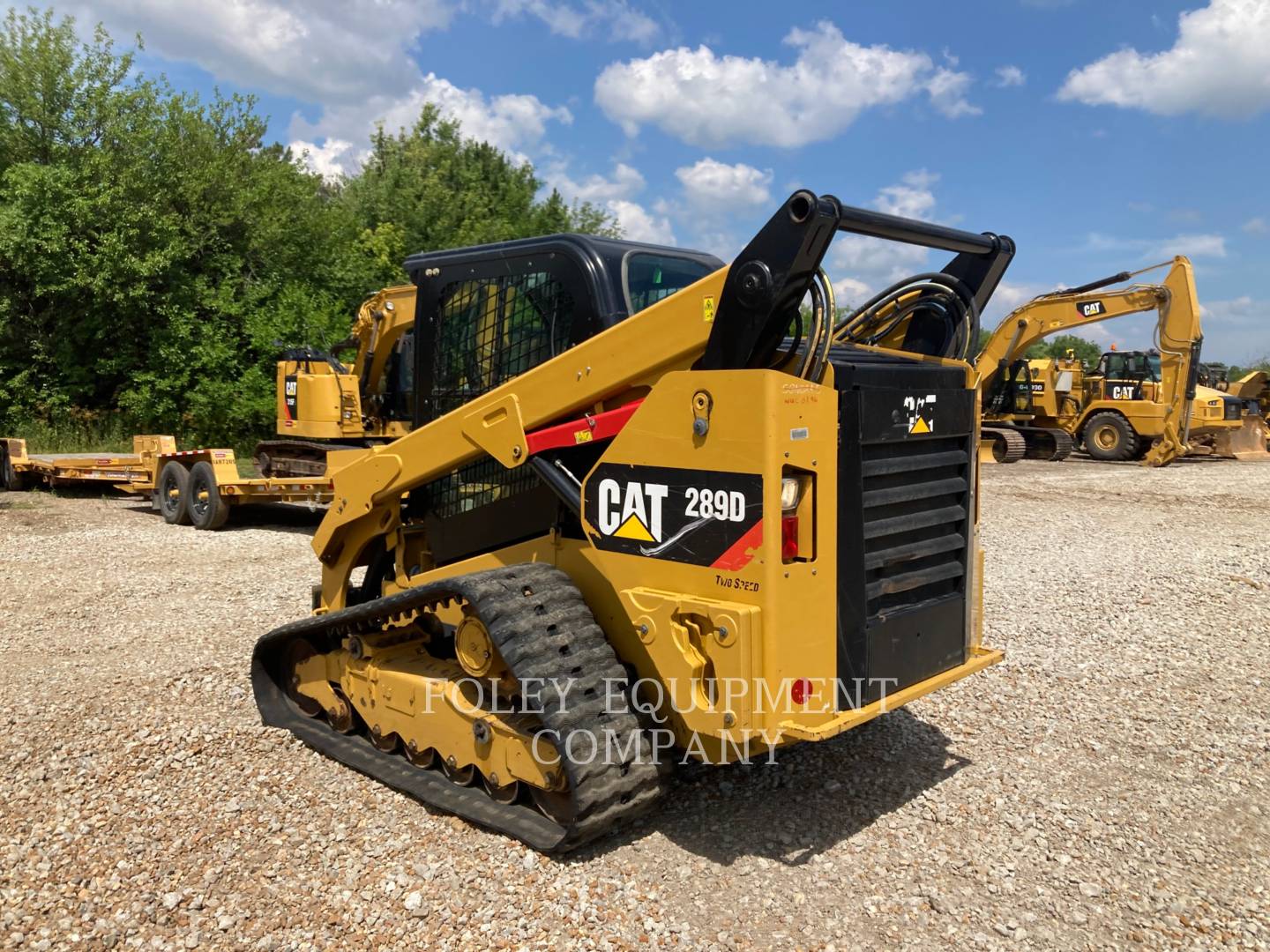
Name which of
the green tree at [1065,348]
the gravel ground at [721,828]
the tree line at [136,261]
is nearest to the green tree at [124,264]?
the tree line at [136,261]

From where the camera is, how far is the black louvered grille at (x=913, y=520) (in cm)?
366

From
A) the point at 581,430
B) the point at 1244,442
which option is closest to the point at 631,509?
the point at 581,430

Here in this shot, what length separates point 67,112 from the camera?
19.9 meters

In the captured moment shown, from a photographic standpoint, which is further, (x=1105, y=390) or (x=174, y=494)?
(x=1105, y=390)

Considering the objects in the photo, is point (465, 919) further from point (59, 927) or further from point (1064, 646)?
point (1064, 646)

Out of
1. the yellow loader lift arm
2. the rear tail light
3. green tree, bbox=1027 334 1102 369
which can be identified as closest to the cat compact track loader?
the rear tail light

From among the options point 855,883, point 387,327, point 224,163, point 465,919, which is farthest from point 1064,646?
point 224,163

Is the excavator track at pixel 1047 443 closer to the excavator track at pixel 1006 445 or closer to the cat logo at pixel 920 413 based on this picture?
the excavator track at pixel 1006 445

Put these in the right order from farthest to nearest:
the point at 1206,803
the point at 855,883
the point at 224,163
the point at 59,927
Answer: the point at 224,163 < the point at 1206,803 < the point at 855,883 < the point at 59,927

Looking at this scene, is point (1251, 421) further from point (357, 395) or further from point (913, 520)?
point (913, 520)

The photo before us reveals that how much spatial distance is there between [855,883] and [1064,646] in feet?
12.3

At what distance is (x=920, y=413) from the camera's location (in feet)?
12.5

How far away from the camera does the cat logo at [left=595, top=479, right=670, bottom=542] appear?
3.60 meters

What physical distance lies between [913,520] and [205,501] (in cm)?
1028
